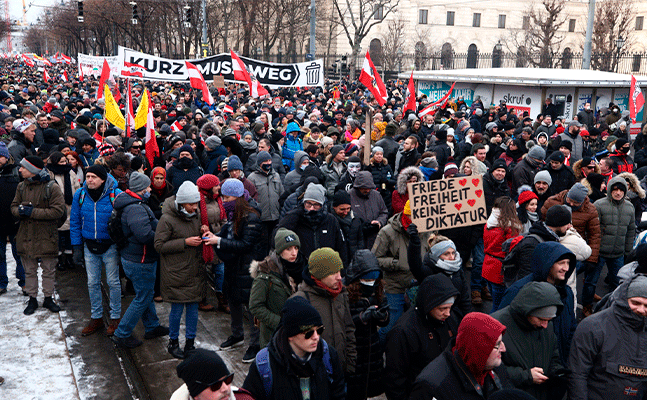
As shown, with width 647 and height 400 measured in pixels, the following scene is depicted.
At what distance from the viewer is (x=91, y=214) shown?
5988 millimetres

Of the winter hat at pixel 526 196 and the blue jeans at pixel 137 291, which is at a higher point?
the winter hat at pixel 526 196

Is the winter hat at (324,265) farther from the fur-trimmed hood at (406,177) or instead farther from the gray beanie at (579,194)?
the gray beanie at (579,194)

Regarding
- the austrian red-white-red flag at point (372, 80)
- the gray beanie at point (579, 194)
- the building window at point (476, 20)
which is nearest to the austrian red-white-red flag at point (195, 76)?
the austrian red-white-red flag at point (372, 80)

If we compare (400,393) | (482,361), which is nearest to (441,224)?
(400,393)

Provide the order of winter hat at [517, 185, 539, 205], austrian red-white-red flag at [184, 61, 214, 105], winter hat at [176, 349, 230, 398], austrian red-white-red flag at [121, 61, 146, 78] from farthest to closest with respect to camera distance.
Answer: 1. austrian red-white-red flag at [184, 61, 214, 105]
2. austrian red-white-red flag at [121, 61, 146, 78]
3. winter hat at [517, 185, 539, 205]
4. winter hat at [176, 349, 230, 398]

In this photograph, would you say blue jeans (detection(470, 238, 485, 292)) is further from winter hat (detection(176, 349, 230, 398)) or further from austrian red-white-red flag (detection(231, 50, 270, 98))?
austrian red-white-red flag (detection(231, 50, 270, 98))

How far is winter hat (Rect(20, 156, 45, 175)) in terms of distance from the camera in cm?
643

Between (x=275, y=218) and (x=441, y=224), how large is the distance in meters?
2.54

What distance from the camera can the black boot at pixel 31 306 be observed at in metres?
6.71

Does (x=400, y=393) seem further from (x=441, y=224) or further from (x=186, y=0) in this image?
(x=186, y=0)

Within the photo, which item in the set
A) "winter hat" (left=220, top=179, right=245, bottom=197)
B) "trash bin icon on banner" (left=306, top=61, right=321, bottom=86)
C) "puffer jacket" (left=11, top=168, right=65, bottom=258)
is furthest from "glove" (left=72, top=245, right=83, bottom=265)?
"trash bin icon on banner" (left=306, top=61, right=321, bottom=86)

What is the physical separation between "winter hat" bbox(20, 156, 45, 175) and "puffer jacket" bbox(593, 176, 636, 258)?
630 centimetres

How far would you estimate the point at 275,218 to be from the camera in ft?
25.0

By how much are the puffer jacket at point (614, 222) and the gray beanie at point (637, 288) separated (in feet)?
11.2
